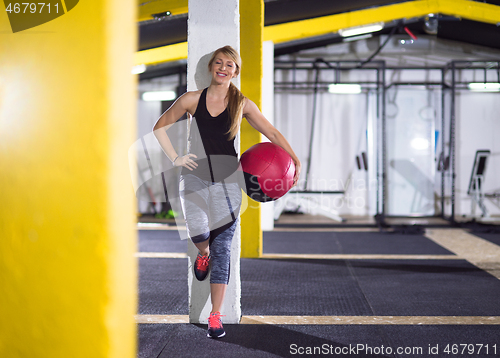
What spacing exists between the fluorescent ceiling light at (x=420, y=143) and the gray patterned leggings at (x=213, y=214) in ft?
22.6

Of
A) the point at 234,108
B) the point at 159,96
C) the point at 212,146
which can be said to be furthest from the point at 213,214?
the point at 159,96

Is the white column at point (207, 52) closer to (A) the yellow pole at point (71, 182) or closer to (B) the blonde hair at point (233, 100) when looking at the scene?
(B) the blonde hair at point (233, 100)

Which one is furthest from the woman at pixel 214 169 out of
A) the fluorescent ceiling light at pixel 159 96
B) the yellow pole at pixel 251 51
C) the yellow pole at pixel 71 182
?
the fluorescent ceiling light at pixel 159 96

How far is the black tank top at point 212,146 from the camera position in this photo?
2.14 meters

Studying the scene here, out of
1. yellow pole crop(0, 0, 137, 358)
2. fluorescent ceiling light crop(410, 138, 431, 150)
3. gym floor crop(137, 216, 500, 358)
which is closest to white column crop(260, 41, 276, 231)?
gym floor crop(137, 216, 500, 358)

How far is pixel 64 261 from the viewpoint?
0.90m

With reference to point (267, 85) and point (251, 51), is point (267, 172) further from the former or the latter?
point (267, 85)

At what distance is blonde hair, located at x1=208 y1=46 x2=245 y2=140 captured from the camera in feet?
7.12

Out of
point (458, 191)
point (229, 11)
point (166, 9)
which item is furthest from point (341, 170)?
point (229, 11)

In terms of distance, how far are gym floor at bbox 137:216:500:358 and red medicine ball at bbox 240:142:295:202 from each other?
2.59 feet

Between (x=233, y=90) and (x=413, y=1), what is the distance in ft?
17.4

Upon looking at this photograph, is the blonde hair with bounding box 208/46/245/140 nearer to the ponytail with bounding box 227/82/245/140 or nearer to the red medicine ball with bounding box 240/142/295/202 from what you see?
the ponytail with bounding box 227/82/245/140

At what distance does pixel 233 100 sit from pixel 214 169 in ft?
1.28

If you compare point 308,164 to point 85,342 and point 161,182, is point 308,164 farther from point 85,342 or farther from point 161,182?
point 85,342
